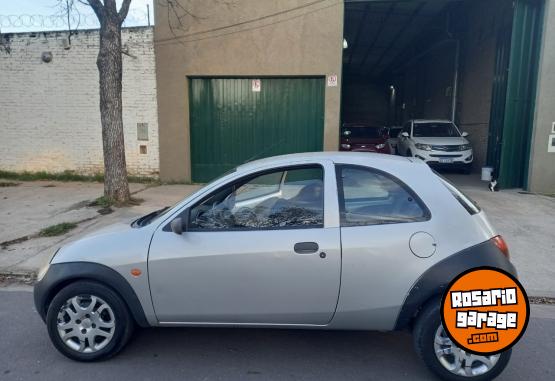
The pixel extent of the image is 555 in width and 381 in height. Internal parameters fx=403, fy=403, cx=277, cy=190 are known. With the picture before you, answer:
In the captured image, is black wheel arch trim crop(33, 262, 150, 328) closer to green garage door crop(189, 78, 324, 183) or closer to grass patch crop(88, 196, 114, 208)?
grass patch crop(88, 196, 114, 208)

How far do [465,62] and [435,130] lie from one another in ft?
15.3

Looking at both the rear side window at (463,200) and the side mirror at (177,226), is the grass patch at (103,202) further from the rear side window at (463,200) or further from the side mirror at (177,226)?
the rear side window at (463,200)

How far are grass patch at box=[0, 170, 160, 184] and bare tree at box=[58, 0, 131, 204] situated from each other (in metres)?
2.96

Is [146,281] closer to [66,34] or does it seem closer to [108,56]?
[108,56]

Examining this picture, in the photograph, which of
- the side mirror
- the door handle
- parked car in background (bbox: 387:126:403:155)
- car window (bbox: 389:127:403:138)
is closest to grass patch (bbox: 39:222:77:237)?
the side mirror

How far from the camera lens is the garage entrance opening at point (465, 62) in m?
10.0

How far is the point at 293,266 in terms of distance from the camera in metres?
2.87

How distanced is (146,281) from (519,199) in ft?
29.6

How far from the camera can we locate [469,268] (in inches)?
108

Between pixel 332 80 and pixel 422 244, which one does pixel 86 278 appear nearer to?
pixel 422 244

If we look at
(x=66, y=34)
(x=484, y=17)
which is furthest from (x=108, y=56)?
(x=484, y=17)

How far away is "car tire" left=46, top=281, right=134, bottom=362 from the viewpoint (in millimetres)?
3076

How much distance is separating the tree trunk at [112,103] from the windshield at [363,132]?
8191 mm

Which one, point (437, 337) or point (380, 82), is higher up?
point (380, 82)
